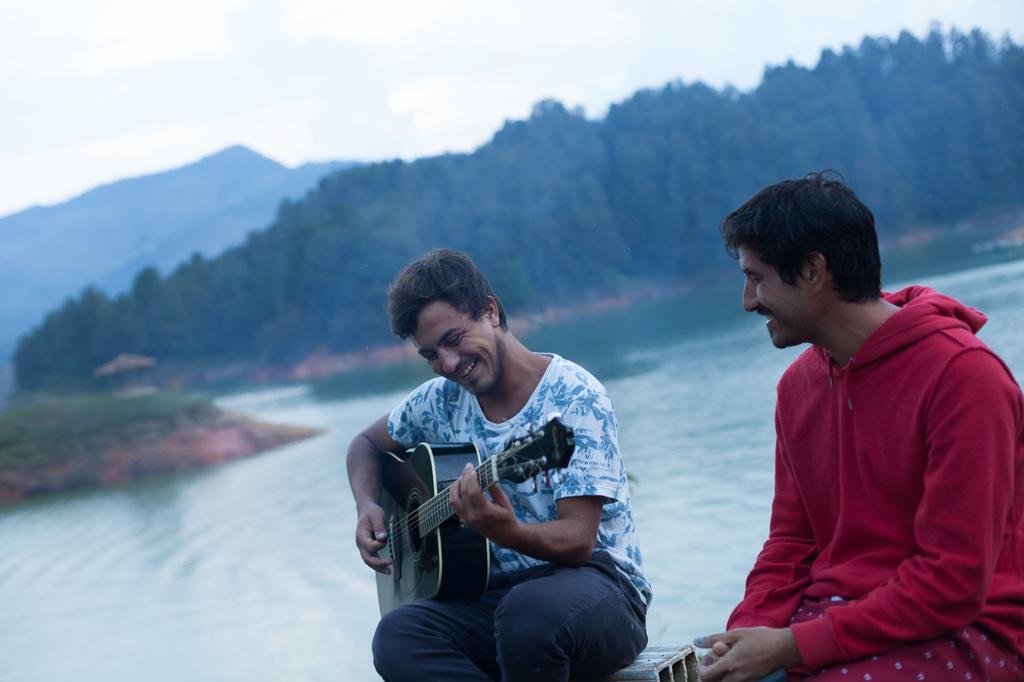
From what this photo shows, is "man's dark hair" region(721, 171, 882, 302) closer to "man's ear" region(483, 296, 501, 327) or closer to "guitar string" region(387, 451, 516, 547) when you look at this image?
"guitar string" region(387, 451, 516, 547)

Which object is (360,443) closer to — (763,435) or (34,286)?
(763,435)

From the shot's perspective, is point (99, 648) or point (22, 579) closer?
point (99, 648)

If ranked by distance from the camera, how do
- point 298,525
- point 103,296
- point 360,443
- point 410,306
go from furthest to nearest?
1. point 103,296
2. point 298,525
3. point 360,443
4. point 410,306

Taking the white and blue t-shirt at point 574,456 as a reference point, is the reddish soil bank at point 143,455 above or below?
below

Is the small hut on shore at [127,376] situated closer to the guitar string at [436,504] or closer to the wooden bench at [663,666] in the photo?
the guitar string at [436,504]

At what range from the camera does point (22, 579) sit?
8.12 metres

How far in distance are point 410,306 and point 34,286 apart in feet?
67.5

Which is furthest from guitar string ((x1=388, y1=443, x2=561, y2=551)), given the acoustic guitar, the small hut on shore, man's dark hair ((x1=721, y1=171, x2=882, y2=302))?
the small hut on shore

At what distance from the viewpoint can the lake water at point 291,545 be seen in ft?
16.0

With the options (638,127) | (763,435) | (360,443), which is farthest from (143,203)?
(360,443)

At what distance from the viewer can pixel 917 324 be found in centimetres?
167

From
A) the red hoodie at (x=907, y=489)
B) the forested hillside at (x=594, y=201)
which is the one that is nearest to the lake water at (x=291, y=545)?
the red hoodie at (x=907, y=489)

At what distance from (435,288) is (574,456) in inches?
20.8

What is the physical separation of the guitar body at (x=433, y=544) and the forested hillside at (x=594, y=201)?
1597 cm
